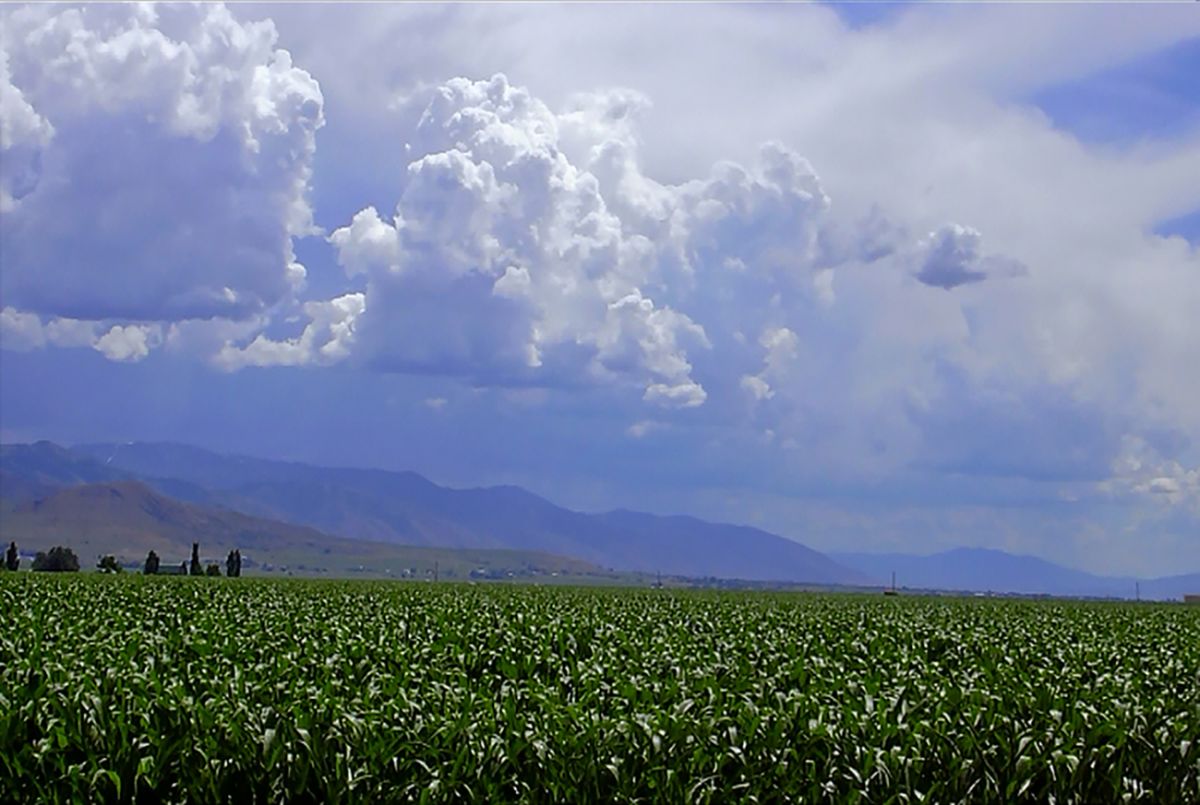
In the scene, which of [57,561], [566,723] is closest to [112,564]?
[57,561]

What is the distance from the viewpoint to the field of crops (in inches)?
491

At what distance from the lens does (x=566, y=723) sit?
13898 millimetres

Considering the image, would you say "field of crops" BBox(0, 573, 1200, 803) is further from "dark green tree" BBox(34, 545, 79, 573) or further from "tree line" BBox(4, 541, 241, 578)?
"dark green tree" BBox(34, 545, 79, 573)

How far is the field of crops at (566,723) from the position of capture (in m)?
12.5

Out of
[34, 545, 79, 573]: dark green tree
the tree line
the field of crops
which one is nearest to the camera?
the field of crops

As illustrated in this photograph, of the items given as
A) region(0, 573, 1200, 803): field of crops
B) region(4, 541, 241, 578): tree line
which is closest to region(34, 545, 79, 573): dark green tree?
region(4, 541, 241, 578): tree line

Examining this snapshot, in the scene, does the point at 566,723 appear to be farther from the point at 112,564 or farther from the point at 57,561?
the point at 57,561

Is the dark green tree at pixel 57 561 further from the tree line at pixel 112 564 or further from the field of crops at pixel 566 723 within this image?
the field of crops at pixel 566 723

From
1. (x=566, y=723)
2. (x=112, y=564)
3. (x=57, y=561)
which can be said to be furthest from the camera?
(x=57, y=561)

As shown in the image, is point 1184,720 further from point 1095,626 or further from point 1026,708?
point 1095,626

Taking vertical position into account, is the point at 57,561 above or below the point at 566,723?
below

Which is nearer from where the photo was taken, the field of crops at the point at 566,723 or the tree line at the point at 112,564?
the field of crops at the point at 566,723

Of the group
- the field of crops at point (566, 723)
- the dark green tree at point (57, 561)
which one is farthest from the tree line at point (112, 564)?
the field of crops at point (566, 723)

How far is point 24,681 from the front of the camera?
1686 cm
